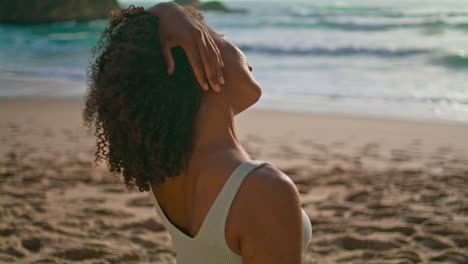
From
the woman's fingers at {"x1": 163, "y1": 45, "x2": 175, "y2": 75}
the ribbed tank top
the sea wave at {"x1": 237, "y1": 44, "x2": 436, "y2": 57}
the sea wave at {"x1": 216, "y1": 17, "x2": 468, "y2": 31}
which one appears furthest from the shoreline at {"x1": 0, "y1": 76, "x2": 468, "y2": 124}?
the sea wave at {"x1": 216, "y1": 17, "x2": 468, "y2": 31}

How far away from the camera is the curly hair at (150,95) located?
120cm

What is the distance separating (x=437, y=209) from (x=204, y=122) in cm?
347

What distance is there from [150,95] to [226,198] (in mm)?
334

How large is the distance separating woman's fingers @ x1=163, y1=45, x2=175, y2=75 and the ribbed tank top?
297mm

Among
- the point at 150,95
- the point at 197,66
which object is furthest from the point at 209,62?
the point at 150,95

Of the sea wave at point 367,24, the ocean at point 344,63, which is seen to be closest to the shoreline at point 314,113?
the ocean at point 344,63

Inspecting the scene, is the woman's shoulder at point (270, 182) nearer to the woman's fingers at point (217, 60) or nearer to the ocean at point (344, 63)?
the woman's fingers at point (217, 60)

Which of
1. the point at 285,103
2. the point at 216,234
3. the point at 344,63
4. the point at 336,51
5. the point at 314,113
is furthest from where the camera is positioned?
the point at 336,51

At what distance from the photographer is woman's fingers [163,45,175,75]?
118 cm

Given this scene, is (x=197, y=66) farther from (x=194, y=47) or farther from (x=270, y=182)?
(x=270, y=182)

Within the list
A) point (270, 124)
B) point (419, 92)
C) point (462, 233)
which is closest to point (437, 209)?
point (462, 233)

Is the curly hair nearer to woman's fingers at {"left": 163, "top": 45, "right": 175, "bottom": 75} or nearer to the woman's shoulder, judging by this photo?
woman's fingers at {"left": 163, "top": 45, "right": 175, "bottom": 75}

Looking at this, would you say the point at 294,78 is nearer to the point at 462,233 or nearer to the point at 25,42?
the point at 462,233

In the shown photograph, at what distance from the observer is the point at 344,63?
53.6 feet
